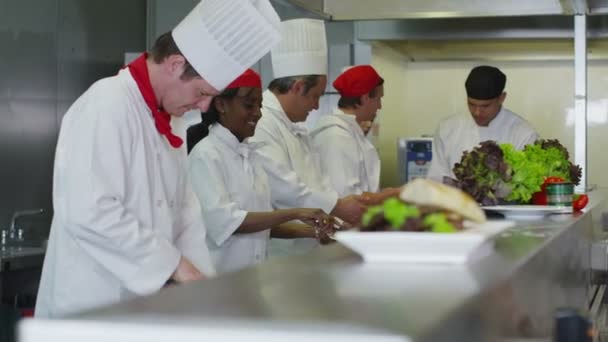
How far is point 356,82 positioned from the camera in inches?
A: 188

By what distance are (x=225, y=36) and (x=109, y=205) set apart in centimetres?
57

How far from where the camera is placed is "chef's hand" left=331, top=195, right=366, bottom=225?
3875 millimetres

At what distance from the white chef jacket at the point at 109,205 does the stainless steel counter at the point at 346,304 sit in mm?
714

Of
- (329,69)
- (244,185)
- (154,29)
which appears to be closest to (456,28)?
(329,69)

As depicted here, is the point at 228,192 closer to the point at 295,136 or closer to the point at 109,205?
the point at 295,136

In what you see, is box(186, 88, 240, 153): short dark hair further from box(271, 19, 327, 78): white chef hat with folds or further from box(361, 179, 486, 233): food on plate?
box(361, 179, 486, 233): food on plate

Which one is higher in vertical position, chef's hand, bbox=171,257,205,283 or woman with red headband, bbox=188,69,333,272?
woman with red headband, bbox=188,69,333,272

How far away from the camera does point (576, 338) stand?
1.55 m

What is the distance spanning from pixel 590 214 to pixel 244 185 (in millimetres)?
1092

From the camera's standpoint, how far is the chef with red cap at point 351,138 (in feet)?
14.6

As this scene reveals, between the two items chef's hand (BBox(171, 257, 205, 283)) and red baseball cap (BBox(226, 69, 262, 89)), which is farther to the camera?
red baseball cap (BBox(226, 69, 262, 89))

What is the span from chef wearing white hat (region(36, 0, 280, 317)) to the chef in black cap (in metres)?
2.01

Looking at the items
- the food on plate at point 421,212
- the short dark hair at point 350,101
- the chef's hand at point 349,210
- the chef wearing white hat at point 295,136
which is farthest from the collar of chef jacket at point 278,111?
the food on plate at point 421,212

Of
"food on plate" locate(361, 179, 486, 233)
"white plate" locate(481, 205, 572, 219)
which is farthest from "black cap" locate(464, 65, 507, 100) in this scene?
"food on plate" locate(361, 179, 486, 233)
